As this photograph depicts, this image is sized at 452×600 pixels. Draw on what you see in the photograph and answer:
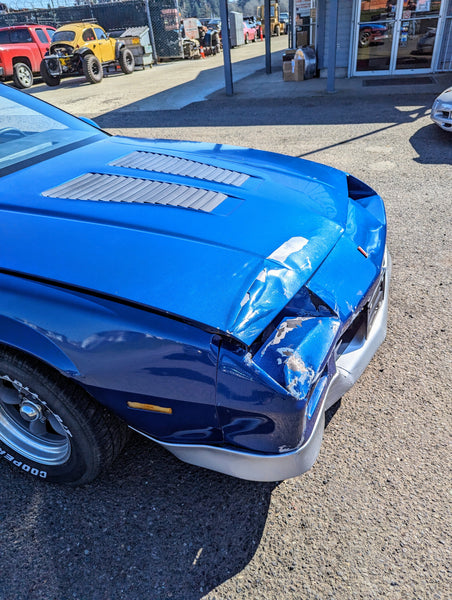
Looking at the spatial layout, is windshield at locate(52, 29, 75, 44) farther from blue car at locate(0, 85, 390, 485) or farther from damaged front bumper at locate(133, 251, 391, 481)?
damaged front bumper at locate(133, 251, 391, 481)

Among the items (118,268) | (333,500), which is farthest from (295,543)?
(118,268)

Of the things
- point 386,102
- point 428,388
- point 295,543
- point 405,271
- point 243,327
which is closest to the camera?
point 243,327

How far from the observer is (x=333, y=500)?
1847 millimetres

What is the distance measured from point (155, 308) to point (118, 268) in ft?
0.81

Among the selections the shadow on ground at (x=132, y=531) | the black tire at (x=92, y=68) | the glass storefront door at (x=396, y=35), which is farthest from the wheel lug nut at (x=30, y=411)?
the black tire at (x=92, y=68)

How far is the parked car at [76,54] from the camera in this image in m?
14.1

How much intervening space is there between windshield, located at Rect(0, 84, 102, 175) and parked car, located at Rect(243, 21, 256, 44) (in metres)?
29.3

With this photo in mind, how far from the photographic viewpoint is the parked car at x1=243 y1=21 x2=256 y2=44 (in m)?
28.0

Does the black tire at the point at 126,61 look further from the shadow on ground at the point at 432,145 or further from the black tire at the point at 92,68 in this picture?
the shadow on ground at the point at 432,145

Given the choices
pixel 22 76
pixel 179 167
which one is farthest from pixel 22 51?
pixel 179 167

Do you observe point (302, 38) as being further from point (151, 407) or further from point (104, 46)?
point (151, 407)

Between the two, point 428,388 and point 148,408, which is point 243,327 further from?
point 428,388

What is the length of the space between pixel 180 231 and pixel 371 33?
12.1 meters

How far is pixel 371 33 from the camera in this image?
11211 millimetres
